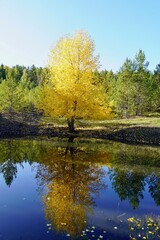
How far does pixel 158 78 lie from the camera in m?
68.3

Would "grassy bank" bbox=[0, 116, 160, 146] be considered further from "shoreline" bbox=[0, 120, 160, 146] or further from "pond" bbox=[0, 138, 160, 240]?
"pond" bbox=[0, 138, 160, 240]

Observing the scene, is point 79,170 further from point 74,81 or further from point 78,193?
point 74,81

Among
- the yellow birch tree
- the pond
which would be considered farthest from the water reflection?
the yellow birch tree

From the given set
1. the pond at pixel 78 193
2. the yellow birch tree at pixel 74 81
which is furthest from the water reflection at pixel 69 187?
the yellow birch tree at pixel 74 81

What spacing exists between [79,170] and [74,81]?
16.7 m

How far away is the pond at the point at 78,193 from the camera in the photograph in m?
11.8

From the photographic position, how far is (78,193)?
640 inches

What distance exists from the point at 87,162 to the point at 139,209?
933 centimetres

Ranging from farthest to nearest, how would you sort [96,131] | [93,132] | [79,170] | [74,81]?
[96,131], [93,132], [74,81], [79,170]

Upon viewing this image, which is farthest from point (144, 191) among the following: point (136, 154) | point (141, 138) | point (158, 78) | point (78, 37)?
point (158, 78)

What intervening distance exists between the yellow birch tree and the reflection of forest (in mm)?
4628

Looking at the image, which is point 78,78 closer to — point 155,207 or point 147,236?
point 155,207

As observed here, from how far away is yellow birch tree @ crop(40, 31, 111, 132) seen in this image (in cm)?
3519

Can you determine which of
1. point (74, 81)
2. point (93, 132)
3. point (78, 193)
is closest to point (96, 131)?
point (93, 132)
